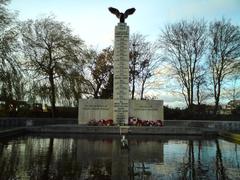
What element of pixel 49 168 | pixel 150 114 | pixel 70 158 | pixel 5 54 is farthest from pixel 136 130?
pixel 49 168

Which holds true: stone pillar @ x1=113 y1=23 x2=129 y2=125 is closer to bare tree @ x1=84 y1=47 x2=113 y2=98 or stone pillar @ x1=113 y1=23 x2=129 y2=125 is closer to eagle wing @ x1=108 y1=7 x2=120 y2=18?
eagle wing @ x1=108 y1=7 x2=120 y2=18

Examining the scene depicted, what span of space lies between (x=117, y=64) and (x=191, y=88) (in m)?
16.7

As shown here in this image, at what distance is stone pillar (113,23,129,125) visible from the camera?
3047 cm

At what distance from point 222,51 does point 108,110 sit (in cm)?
1789

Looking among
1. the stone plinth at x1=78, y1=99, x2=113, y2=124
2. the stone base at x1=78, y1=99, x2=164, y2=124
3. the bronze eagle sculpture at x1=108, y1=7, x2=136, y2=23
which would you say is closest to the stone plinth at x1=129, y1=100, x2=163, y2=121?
the stone base at x1=78, y1=99, x2=164, y2=124

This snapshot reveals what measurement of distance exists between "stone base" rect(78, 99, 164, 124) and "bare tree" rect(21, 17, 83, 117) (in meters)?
6.98

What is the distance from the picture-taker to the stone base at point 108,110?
3170 cm

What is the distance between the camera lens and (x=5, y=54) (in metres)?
24.5

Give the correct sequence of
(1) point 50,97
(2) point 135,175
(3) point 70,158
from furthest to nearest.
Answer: (1) point 50,97 → (3) point 70,158 → (2) point 135,175

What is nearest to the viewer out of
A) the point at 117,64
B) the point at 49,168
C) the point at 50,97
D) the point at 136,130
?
the point at 49,168

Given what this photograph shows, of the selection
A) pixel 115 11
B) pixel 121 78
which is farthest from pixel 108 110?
pixel 115 11

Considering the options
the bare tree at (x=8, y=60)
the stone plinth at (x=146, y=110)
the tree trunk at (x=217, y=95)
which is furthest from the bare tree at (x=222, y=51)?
the bare tree at (x=8, y=60)

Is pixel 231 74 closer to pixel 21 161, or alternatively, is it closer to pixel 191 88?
pixel 191 88

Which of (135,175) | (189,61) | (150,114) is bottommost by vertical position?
(135,175)
